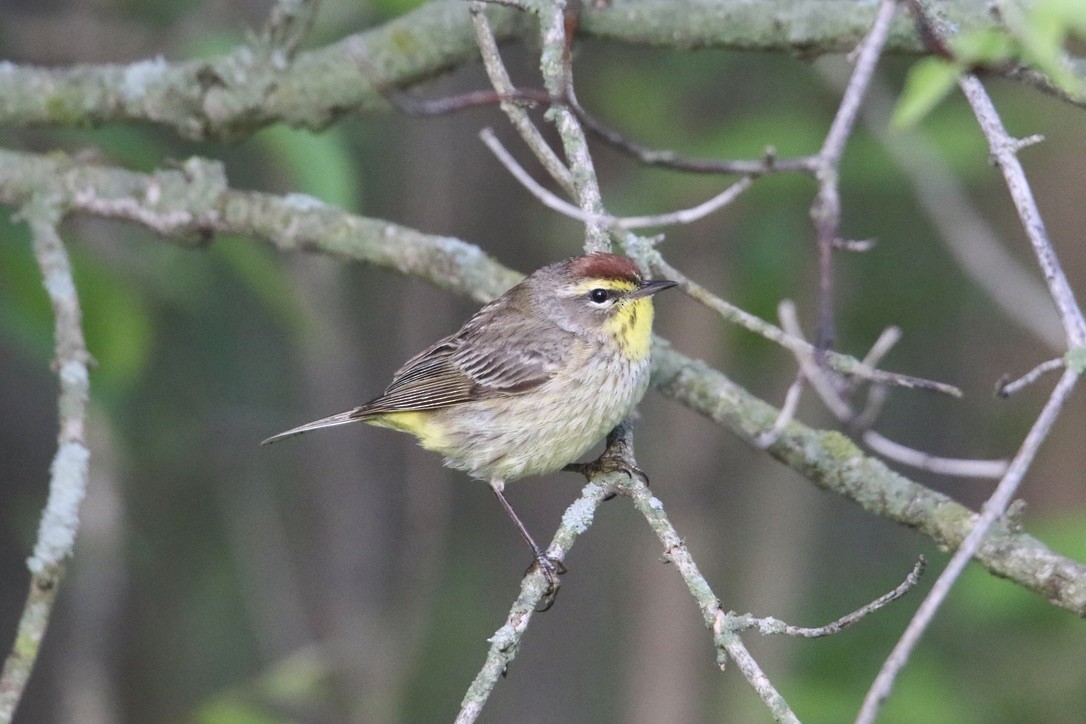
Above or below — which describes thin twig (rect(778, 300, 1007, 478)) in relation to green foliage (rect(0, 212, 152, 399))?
below

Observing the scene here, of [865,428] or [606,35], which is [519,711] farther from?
[865,428]

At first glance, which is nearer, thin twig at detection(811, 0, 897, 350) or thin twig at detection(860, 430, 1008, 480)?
thin twig at detection(811, 0, 897, 350)

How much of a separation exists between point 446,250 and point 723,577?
12.5ft

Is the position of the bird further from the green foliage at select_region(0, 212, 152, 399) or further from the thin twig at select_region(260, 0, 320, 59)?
the thin twig at select_region(260, 0, 320, 59)

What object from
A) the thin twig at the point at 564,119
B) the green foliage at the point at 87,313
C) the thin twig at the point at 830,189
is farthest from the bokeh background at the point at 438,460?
the thin twig at the point at 830,189

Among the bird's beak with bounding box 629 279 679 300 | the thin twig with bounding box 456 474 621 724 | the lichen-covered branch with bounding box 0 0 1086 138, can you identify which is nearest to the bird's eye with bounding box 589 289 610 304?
the bird's beak with bounding box 629 279 679 300

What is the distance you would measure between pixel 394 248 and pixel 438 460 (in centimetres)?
299

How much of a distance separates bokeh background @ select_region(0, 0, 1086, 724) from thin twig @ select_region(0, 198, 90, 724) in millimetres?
765

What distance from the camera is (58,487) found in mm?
3531

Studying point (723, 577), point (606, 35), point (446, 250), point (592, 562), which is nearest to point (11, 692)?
point (446, 250)

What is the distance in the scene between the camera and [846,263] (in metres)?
7.04

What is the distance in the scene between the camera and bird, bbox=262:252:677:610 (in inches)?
176

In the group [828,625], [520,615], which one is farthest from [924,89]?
[520,615]

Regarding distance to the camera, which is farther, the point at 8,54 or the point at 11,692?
the point at 8,54
